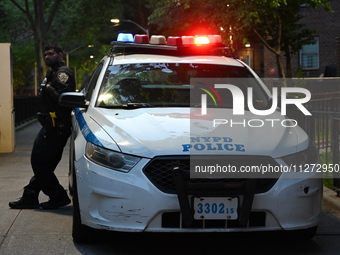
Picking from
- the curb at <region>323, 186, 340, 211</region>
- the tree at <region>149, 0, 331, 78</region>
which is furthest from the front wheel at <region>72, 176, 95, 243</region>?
the tree at <region>149, 0, 331, 78</region>

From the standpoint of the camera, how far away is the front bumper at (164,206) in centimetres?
558

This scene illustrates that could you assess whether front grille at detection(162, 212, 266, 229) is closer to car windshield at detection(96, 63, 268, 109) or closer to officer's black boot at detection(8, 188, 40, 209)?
car windshield at detection(96, 63, 268, 109)

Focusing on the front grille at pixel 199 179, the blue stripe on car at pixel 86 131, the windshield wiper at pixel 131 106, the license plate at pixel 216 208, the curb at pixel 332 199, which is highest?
the windshield wiper at pixel 131 106

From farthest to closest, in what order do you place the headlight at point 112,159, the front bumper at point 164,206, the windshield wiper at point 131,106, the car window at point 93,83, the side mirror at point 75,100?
1. the car window at point 93,83
2. the side mirror at point 75,100
3. the windshield wiper at point 131,106
4. the headlight at point 112,159
5. the front bumper at point 164,206

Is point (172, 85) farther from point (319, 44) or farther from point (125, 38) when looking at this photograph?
point (319, 44)

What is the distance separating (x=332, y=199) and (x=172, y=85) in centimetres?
244

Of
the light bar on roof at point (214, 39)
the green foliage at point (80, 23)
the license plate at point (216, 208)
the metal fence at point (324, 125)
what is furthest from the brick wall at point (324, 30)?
the license plate at point (216, 208)

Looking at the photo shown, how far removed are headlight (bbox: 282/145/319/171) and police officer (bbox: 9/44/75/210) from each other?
3.09 m

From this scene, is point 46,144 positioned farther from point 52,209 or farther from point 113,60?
point 113,60

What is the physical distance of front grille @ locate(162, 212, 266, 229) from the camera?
5668mm

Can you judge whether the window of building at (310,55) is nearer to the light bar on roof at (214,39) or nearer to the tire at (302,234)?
the light bar on roof at (214,39)

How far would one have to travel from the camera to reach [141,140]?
5.79 metres

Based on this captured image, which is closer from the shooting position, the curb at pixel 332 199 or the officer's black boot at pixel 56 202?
the curb at pixel 332 199

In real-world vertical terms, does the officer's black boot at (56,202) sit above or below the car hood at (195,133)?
below
